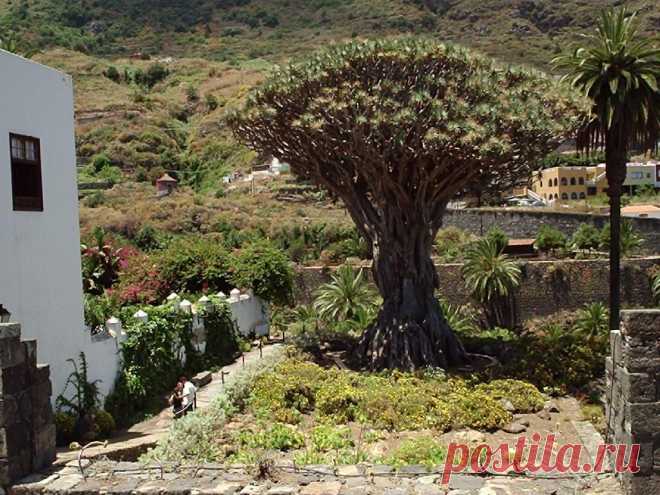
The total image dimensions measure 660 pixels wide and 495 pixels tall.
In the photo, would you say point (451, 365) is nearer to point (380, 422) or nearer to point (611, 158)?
point (380, 422)

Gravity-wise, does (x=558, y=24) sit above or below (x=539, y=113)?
above

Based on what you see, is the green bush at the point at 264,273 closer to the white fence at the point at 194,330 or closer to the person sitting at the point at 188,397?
the white fence at the point at 194,330

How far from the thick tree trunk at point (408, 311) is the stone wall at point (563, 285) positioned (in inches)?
538

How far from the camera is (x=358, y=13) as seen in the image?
362 ft

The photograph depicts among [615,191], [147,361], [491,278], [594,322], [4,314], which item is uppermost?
[615,191]

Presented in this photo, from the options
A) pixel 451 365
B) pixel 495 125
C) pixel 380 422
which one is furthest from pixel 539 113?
pixel 380 422

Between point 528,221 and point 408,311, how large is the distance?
23.1 meters

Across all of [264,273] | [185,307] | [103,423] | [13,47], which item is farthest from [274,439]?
[264,273]

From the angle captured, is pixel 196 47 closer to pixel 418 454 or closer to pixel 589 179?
pixel 589 179

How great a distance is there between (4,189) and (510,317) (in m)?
23.5

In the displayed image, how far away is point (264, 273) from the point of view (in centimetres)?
2384

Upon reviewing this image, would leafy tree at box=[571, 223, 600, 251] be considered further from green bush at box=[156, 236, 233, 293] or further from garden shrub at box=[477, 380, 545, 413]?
garden shrub at box=[477, 380, 545, 413]

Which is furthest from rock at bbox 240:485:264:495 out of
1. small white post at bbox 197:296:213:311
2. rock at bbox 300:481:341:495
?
small white post at bbox 197:296:213:311

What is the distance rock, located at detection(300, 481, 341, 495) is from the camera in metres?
6.62
